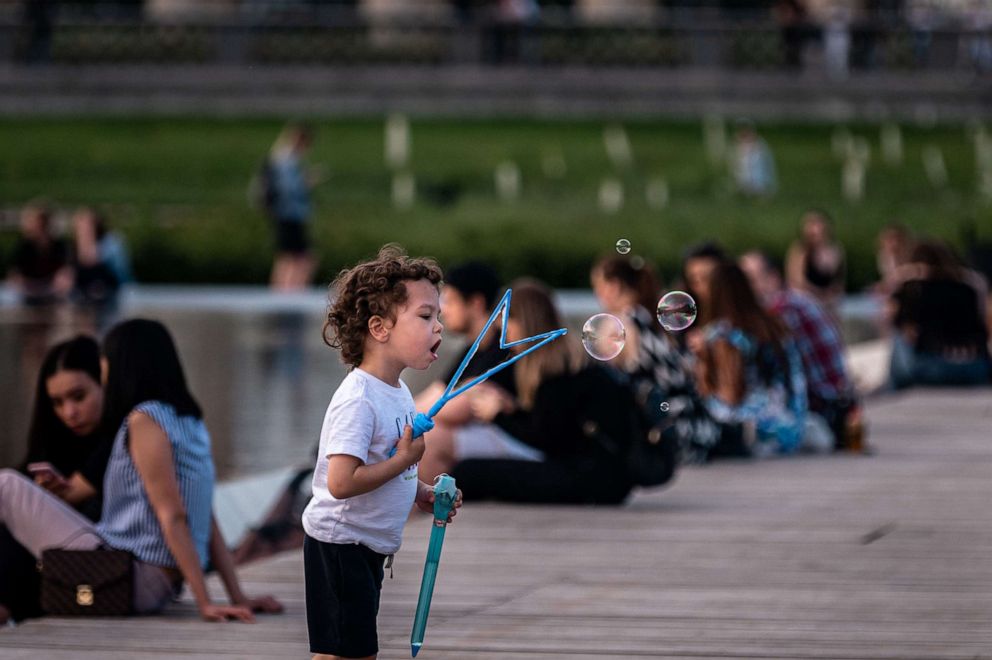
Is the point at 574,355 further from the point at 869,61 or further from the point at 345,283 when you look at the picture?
the point at 869,61

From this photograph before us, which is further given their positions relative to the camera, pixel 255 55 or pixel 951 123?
pixel 255 55

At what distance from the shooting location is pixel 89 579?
6.48m

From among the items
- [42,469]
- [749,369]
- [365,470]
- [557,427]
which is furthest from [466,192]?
[365,470]

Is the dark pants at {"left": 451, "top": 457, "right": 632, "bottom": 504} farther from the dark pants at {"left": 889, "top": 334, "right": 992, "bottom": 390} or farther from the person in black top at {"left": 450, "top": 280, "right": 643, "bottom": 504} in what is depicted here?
the dark pants at {"left": 889, "top": 334, "right": 992, "bottom": 390}

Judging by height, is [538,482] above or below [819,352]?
below

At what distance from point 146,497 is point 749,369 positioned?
4.88m

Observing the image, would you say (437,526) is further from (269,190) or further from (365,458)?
(269,190)

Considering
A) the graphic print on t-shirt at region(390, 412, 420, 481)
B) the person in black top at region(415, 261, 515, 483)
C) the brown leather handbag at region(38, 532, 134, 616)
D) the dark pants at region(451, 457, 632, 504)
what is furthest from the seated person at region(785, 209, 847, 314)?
the graphic print on t-shirt at region(390, 412, 420, 481)

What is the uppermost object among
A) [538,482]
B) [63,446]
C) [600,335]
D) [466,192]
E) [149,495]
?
[466,192]

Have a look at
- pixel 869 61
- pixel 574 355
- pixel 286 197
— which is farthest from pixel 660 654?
pixel 869 61

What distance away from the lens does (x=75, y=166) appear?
3528cm

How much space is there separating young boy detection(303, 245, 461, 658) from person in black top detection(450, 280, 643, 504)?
3.37m

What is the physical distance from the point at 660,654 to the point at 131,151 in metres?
31.7

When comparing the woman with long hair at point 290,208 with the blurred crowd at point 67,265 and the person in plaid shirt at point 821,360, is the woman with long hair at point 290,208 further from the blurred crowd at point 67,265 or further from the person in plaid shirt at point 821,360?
the person in plaid shirt at point 821,360
